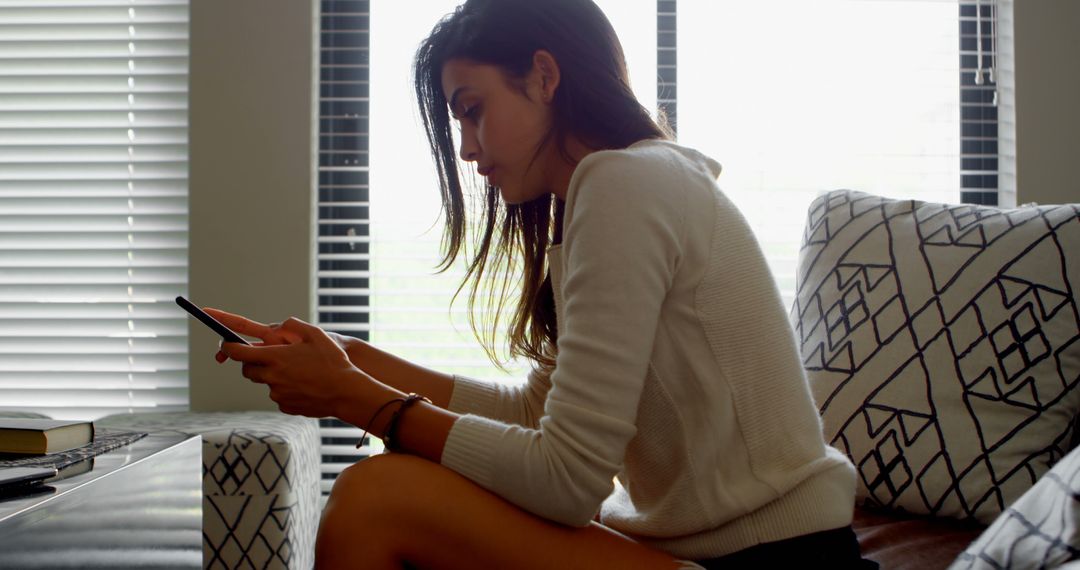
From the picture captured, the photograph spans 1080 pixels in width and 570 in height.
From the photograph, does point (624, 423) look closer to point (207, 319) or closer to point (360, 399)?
point (360, 399)

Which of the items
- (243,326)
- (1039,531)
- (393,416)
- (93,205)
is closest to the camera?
(1039,531)

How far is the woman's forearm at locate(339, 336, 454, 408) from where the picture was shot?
1.34 meters

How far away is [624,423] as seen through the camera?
0.92 meters

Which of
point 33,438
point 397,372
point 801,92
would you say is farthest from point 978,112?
point 33,438

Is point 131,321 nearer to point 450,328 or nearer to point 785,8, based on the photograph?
point 450,328

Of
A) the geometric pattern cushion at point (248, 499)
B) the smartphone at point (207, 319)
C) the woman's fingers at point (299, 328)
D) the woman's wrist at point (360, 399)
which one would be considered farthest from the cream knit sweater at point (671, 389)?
the geometric pattern cushion at point (248, 499)

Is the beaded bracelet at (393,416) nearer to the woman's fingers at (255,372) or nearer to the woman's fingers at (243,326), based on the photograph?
the woman's fingers at (255,372)

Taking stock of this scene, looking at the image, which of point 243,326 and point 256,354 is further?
point 243,326

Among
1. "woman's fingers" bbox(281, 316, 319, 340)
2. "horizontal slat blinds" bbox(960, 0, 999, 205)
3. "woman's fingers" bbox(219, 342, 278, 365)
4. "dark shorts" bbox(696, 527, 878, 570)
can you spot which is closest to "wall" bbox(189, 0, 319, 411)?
"woman's fingers" bbox(281, 316, 319, 340)

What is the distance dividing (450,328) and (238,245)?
1.95ft

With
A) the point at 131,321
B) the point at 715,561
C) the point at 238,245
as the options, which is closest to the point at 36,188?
the point at 131,321

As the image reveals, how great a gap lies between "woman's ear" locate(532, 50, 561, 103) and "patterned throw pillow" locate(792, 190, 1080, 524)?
0.65m

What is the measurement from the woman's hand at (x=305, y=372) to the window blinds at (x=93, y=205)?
1.46 meters

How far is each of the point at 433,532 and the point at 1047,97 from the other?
214 cm
